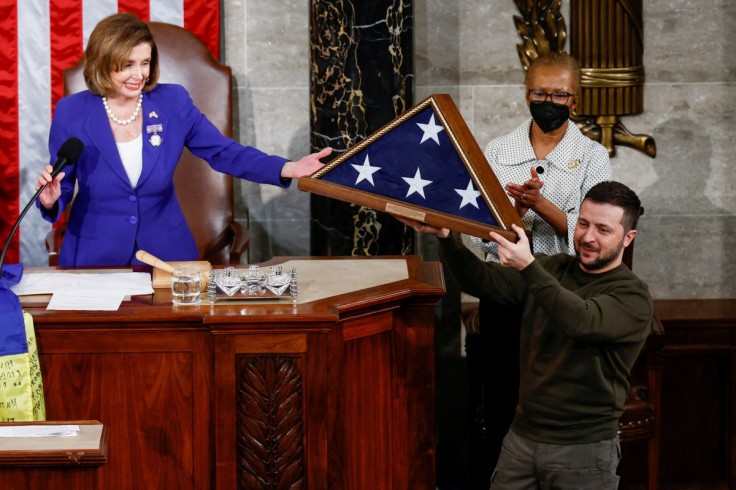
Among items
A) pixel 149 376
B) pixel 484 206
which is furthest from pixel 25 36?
pixel 484 206

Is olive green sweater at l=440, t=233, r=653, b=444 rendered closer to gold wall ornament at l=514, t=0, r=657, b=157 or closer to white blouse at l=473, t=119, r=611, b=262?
white blouse at l=473, t=119, r=611, b=262

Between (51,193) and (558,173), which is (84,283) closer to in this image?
(51,193)

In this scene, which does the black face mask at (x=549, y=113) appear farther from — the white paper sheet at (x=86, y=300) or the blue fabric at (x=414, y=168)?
the white paper sheet at (x=86, y=300)

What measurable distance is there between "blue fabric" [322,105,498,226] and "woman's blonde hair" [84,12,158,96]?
1075 millimetres

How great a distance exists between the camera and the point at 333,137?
15.4ft

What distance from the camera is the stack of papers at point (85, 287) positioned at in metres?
2.99

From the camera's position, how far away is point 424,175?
303 centimetres

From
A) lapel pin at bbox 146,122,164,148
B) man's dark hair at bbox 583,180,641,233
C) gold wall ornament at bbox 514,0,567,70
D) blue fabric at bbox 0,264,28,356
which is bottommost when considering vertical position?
blue fabric at bbox 0,264,28,356

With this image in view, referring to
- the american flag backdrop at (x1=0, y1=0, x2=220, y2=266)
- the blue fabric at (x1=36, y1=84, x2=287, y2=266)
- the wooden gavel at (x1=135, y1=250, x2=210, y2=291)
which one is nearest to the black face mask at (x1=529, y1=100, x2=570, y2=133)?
the blue fabric at (x1=36, y1=84, x2=287, y2=266)

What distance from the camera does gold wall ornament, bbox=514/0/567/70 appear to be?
197 inches

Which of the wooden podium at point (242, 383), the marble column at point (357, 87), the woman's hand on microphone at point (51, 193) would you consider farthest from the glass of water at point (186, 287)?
the marble column at point (357, 87)

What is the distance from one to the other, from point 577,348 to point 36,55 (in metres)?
3.46

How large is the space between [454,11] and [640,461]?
2501 mm

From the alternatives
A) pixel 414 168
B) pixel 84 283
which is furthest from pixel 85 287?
pixel 414 168
